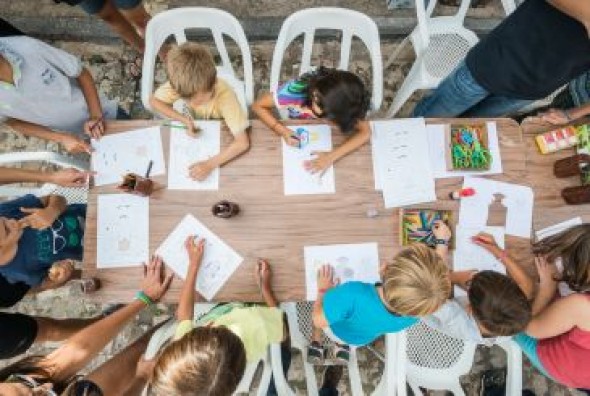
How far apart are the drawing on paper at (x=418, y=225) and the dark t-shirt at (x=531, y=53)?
652 mm

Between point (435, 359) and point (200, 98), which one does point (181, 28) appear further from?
point (435, 359)

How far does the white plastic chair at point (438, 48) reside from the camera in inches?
108

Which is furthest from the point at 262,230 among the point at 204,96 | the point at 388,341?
the point at 388,341

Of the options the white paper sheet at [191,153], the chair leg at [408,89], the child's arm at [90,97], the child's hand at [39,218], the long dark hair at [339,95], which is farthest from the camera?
the chair leg at [408,89]

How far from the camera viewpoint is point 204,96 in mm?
2059

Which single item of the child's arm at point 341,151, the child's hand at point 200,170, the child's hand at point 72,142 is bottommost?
the child's hand at point 200,170

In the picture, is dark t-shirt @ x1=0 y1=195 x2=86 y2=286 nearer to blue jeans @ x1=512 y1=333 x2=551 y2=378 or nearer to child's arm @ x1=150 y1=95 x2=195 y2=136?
child's arm @ x1=150 y1=95 x2=195 y2=136

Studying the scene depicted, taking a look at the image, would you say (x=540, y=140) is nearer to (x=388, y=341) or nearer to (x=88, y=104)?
(x=388, y=341)

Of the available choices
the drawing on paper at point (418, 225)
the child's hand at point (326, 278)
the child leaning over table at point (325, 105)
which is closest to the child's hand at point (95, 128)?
the child leaning over table at point (325, 105)

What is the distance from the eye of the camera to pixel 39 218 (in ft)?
6.82

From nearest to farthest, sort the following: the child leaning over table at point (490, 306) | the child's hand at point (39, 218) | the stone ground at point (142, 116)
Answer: the child leaning over table at point (490, 306) → the child's hand at point (39, 218) → the stone ground at point (142, 116)

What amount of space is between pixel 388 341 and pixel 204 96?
1341mm

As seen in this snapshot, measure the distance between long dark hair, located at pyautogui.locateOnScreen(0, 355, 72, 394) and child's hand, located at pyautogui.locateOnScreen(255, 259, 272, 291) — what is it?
0.81 meters

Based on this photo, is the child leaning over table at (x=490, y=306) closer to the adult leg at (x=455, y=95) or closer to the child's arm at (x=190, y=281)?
the adult leg at (x=455, y=95)
